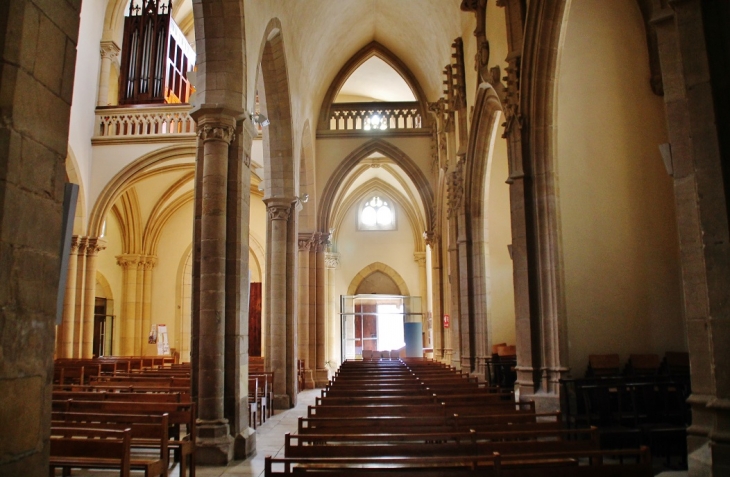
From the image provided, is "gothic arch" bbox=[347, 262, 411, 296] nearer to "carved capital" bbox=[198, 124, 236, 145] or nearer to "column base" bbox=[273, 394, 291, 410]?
"column base" bbox=[273, 394, 291, 410]

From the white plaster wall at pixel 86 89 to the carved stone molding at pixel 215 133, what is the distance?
29.7 ft

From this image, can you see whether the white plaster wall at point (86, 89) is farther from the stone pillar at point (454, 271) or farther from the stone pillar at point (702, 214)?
the stone pillar at point (702, 214)

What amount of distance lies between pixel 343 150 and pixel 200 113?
1099cm

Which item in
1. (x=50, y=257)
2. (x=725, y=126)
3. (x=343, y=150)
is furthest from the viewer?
(x=343, y=150)

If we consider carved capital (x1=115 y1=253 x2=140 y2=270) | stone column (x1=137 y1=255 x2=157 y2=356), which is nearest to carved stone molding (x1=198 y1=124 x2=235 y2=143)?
carved capital (x1=115 y1=253 x2=140 y2=270)

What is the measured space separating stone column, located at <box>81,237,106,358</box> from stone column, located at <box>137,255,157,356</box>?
19.3ft

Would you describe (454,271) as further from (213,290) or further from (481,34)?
(213,290)

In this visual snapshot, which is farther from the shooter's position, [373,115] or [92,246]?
[373,115]

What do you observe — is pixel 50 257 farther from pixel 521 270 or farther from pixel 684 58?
pixel 521 270

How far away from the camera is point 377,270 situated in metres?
26.7

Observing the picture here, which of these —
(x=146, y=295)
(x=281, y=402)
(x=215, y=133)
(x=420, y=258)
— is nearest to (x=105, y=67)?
(x=146, y=295)

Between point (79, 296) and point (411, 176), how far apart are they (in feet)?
32.3

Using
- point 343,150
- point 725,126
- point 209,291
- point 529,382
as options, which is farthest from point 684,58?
point 343,150

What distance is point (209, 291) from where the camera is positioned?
674 cm
